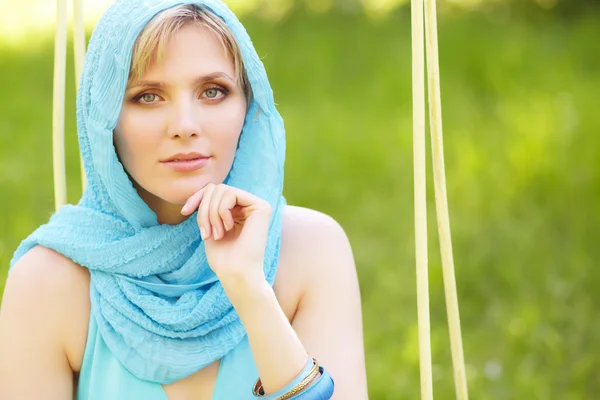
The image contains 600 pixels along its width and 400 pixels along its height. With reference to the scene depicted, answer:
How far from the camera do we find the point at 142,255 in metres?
2.05

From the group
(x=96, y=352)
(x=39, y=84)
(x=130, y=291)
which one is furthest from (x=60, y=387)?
(x=39, y=84)

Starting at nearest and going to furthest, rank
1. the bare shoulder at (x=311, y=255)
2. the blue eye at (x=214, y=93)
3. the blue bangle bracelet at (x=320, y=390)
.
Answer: the blue bangle bracelet at (x=320, y=390) → the blue eye at (x=214, y=93) → the bare shoulder at (x=311, y=255)

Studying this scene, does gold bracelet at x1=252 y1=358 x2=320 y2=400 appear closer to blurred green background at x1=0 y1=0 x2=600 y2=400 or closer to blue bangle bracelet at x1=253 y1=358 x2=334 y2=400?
blue bangle bracelet at x1=253 y1=358 x2=334 y2=400

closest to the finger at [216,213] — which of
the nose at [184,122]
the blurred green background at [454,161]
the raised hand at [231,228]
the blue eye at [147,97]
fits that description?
the raised hand at [231,228]

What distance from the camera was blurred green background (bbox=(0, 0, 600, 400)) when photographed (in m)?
3.70

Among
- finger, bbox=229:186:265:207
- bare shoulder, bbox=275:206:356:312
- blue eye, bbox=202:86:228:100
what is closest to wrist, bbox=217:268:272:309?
finger, bbox=229:186:265:207

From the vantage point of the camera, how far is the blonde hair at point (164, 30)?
6.30 feet

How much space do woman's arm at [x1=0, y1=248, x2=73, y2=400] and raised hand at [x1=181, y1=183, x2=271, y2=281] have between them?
336 millimetres

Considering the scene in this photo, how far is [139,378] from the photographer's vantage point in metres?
2.05

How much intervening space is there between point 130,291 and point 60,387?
0.22 meters

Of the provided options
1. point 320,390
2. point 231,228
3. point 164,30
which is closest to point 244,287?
point 231,228

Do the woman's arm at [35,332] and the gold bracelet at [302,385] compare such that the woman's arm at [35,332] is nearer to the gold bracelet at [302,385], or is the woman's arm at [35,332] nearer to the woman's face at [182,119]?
the woman's face at [182,119]

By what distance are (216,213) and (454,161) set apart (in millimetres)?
3272

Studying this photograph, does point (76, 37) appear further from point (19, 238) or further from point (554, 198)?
point (554, 198)
